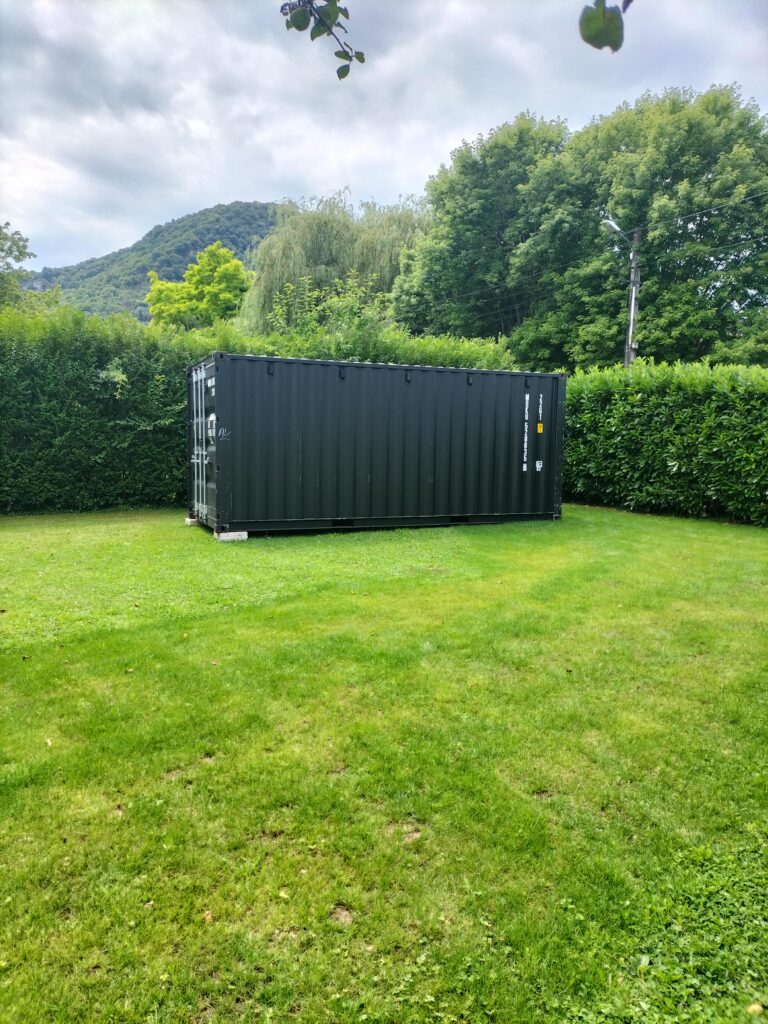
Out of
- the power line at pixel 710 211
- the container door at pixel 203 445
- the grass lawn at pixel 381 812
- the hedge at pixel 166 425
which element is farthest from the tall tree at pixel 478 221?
the grass lawn at pixel 381 812

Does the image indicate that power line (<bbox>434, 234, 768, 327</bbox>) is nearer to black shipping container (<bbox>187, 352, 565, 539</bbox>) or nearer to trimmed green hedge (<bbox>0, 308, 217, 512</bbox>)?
black shipping container (<bbox>187, 352, 565, 539</bbox>)

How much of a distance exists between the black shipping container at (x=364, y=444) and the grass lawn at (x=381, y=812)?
3.31m

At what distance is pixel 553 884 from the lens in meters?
1.76

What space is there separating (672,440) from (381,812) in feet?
31.0

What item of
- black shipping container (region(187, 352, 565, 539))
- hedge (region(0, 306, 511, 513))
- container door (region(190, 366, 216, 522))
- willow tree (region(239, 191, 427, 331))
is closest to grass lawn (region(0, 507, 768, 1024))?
black shipping container (region(187, 352, 565, 539))

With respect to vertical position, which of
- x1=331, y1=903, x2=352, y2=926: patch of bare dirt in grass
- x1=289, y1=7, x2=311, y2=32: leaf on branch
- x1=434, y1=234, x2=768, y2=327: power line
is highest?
x1=434, y1=234, x2=768, y2=327: power line

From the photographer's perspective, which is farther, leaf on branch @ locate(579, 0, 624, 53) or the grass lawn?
the grass lawn

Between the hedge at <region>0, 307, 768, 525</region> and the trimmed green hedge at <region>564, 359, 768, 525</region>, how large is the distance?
0.06 ft

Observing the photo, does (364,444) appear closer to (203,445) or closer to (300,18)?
(203,445)

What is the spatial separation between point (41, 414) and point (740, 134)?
21.6m

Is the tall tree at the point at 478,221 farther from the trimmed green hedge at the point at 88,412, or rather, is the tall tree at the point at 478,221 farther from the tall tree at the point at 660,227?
the trimmed green hedge at the point at 88,412

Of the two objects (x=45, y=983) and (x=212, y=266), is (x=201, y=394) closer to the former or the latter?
(x=45, y=983)

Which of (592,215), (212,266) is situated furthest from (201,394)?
(212,266)

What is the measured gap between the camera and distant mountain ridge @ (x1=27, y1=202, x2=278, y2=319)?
36.2 meters
